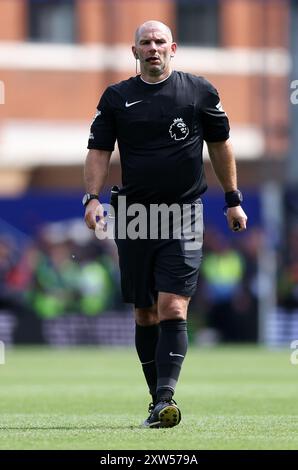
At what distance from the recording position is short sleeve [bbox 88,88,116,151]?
8.37 m

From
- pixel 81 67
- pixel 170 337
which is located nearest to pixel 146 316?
pixel 170 337

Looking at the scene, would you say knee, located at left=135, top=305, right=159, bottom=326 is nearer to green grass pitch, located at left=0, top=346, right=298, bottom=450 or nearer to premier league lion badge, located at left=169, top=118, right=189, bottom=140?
green grass pitch, located at left=0, top=346, right=298, bottom=450

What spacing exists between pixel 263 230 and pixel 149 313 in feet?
40.0

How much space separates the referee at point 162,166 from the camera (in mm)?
8188

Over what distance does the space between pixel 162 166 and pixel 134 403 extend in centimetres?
259

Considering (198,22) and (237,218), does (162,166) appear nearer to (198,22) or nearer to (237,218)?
(237,218)

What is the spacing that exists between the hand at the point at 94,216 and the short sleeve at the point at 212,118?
759 millimetres

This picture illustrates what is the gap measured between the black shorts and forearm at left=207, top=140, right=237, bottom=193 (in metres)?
0.22

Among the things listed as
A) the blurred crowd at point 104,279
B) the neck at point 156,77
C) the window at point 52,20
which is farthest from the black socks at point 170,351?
the window at point 52,20

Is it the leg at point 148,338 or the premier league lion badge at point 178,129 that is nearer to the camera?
the premier league lion badge at point 178,129

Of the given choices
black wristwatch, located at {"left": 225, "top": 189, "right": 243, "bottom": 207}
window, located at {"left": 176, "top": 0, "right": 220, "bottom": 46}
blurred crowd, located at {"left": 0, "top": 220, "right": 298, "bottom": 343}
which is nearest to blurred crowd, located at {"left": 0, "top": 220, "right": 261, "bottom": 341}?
blurred crowd, located at {"left": 0, "top": 220, "right": 298, "bottom": 343}

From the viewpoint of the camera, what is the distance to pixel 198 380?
526 inches

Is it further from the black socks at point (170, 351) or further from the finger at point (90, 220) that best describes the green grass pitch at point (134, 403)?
the finger at point (90, 220)

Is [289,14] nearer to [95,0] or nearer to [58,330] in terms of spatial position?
[95,0]
